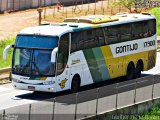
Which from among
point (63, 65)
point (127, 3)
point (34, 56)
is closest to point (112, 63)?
point (63, 65)

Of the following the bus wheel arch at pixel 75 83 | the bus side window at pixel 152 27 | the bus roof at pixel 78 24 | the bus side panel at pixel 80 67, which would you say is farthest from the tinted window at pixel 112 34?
the bus side window at pixel 152 27

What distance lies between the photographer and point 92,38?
93.4 feet

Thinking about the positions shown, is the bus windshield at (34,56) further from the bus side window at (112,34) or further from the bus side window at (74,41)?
the bus side window at (112,34)

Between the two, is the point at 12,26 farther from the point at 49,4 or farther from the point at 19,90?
the point at 19,90

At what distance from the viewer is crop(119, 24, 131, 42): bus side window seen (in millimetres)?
30562

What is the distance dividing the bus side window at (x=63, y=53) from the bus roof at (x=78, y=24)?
0.31 metres

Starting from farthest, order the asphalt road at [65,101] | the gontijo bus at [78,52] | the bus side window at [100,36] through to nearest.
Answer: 1. the bus side window at [100,36]
2. the gontijo bus at [78,52]
3. the asphalt road at [65,101]

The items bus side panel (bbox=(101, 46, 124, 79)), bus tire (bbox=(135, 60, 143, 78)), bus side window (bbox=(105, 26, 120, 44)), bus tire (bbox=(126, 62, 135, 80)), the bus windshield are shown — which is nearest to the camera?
the bus windshield

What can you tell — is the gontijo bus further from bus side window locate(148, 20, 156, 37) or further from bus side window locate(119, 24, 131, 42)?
bus side window locate(148, 20, 156, 37)

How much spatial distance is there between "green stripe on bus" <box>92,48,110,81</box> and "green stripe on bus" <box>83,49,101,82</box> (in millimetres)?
189

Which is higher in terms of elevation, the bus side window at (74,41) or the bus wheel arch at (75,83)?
the bus side window at (74,41)

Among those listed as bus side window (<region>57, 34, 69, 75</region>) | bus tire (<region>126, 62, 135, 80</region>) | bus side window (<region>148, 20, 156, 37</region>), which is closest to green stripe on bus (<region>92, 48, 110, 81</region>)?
bus tire (<region>126, 62, 135, 80</region>)

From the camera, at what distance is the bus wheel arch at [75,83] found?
27.1 m

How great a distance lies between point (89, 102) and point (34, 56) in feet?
15.1
